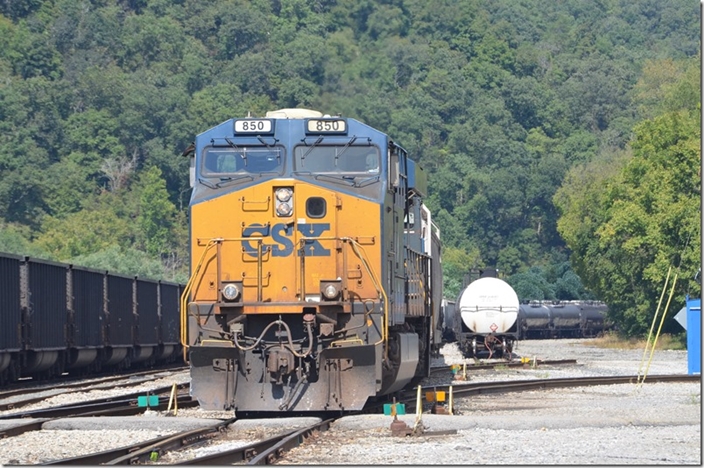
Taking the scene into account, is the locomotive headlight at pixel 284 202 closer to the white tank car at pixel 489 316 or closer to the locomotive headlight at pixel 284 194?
the locomotive headlight at pixel 284 194

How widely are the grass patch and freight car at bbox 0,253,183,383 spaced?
23508 mm

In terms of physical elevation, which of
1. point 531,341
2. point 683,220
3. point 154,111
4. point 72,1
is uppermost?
point 72,1

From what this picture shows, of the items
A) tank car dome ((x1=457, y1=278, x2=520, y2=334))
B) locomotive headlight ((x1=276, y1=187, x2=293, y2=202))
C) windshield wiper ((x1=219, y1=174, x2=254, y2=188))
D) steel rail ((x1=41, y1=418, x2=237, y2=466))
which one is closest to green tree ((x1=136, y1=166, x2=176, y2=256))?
tank car dome ((x1=457, y1=278, x2=520, y2=334))

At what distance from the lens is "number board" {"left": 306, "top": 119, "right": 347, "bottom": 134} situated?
17281mm

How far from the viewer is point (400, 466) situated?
1166 cm

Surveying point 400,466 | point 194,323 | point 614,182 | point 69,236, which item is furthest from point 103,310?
point 69,236

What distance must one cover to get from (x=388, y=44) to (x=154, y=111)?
24489mm

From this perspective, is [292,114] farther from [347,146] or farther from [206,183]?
[206,183]

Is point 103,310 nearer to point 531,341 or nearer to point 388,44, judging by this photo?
point 531,341

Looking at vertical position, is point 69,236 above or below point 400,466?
above

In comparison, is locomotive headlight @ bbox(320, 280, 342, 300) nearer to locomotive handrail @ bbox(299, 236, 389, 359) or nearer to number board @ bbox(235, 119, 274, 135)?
locomotive handrail @ bbox(299, 236, 389, 359)

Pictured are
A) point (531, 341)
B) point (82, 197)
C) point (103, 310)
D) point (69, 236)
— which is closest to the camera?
point (103, 310)

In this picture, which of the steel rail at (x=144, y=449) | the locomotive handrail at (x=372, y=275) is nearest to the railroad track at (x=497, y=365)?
the locomotive handrail at (x=372, y=275)

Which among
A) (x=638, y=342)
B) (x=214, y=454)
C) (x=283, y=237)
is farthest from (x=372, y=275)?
(x=638, y=342)
